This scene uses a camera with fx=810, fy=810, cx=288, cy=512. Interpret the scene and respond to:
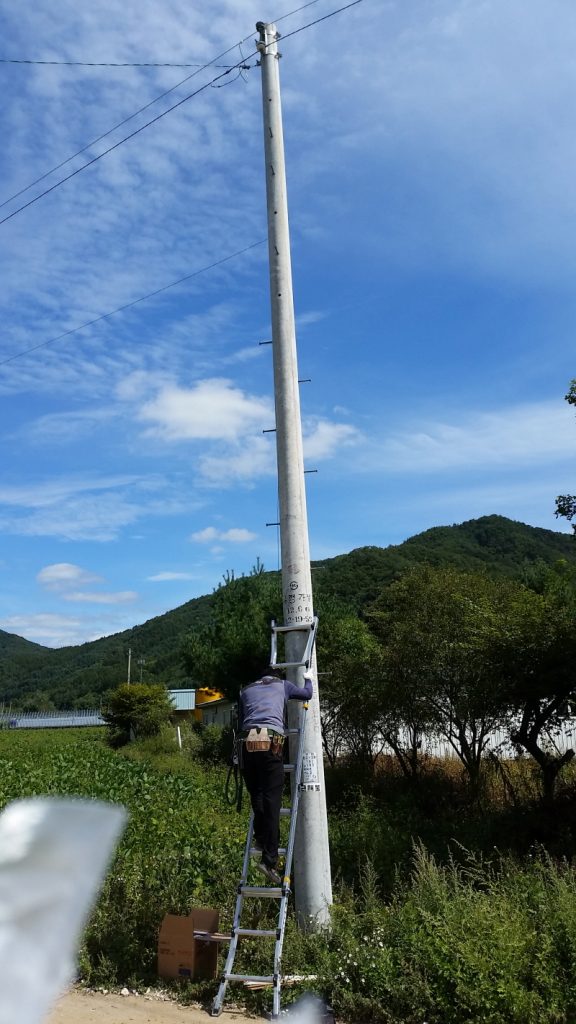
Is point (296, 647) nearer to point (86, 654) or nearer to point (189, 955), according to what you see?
point (189, 955)

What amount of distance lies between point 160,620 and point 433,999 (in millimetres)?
114161

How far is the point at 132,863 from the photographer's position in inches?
304

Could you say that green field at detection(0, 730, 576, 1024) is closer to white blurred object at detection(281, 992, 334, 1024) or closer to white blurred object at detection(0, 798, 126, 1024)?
white blurred object at detection(281, 992, 334, 1024)

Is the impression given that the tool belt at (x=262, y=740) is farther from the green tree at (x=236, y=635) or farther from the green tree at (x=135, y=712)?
the green tree at (x=135, y=712)

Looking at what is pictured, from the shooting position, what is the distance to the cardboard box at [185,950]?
5.76 meters

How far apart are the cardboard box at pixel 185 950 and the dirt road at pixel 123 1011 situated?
0.24 metres

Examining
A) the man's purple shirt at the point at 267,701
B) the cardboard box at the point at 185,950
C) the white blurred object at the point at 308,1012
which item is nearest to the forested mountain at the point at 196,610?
the man's purple shirt at the point at 267,701

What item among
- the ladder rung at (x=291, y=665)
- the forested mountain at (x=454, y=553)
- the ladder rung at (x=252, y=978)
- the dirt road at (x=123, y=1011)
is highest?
the forested mountain at (x=454, y=553)

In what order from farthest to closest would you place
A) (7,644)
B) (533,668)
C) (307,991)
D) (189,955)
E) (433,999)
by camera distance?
(7,644) < (533,668) < (189,955) < (307,991) < (433,999)

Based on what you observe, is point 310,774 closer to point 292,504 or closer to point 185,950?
point 185,950

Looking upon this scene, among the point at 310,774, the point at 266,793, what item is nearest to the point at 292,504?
the point at 310,774

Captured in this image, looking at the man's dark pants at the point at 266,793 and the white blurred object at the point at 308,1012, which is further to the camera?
the man's dark pants at the point at 266,793

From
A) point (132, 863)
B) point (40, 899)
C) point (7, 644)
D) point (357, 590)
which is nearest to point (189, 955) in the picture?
point (132, 863)

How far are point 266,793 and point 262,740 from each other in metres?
0.40
